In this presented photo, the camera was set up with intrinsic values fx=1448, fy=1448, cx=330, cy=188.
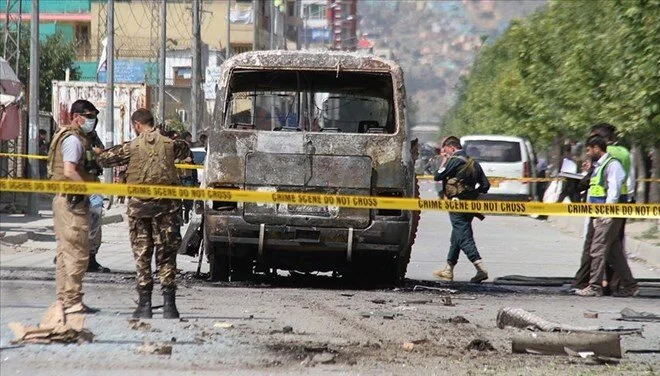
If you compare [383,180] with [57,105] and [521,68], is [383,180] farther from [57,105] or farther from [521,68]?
[521,68]

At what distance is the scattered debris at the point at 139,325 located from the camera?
36.2 feet

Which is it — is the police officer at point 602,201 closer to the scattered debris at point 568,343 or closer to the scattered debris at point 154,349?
the scattered debris at point 568,343

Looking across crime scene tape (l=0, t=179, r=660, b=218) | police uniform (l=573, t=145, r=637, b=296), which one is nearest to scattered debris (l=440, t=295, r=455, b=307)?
crime scene tape (l=0, t=179, r=660, b=218)

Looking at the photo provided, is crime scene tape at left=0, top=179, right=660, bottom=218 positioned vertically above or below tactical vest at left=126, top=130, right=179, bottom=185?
below

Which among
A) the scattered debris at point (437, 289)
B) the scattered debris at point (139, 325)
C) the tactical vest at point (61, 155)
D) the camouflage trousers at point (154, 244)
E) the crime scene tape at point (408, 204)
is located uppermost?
the tactical vest at point (61, 155)

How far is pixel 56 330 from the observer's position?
1016 cm

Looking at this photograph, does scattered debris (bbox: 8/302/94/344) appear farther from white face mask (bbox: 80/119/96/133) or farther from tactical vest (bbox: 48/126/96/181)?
white face mask (bbox: 80/119/96/133)

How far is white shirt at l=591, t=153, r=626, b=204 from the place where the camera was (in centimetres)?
1538

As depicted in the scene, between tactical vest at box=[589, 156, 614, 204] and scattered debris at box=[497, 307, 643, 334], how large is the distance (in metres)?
3.76

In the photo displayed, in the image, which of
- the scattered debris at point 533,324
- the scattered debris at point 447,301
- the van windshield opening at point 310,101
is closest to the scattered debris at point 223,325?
the scattered debris at point 533,324

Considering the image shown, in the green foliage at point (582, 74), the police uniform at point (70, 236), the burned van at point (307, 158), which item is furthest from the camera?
the green foliage at point (582, 74)

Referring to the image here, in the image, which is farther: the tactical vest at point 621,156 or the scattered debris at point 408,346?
the tactical vest at point 621,156

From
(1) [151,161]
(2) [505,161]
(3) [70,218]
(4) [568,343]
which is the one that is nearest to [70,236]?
(3) [70,218]

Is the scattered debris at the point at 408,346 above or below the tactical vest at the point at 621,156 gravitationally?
below
